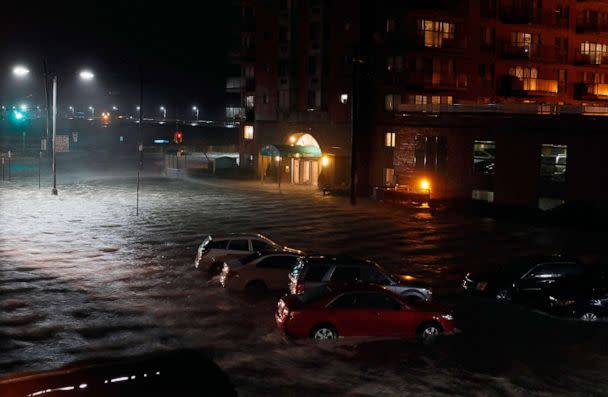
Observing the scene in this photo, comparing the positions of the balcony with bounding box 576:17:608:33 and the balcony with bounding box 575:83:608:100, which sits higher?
the balcony with bounding box 576:17:608:33

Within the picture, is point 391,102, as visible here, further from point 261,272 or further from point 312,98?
point 261,272

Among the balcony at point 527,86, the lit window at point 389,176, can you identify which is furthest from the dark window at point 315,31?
the balcony at point 527,86

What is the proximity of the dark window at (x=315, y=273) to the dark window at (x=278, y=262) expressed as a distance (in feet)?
8.14

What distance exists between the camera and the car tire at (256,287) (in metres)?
22.4

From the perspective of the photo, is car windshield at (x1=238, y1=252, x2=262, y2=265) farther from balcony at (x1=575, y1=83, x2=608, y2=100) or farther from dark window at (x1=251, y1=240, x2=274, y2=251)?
balcony at (x1=575, y1=83, x2=608, y2=100)

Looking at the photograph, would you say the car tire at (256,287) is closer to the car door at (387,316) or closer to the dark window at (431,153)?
the car door at (387,316)

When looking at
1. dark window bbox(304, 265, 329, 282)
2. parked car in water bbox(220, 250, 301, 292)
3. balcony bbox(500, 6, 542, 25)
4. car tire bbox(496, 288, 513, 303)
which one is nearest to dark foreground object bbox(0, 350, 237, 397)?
dark window bbox(304, 265, 329, 282)

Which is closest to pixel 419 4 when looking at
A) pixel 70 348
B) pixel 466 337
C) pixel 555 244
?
pixel 555 244

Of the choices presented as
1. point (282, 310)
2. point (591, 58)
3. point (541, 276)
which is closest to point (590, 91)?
point (591, 58)

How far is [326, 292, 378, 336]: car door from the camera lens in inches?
673

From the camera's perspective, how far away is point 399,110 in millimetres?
52750

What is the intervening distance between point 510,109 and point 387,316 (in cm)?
3094

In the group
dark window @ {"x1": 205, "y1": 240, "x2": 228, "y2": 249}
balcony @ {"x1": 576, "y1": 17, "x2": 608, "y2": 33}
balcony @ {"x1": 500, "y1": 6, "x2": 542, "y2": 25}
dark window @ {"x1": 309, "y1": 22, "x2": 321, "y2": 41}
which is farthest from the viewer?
dark window @ {"x1": 309, "y1": 22, "x2": 321, "y2": 41}

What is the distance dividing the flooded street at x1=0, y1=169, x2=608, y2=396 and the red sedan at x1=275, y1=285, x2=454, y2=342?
427mm
